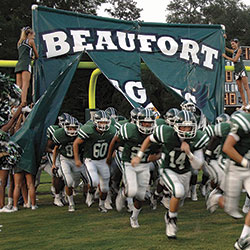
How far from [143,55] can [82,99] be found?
16793mm

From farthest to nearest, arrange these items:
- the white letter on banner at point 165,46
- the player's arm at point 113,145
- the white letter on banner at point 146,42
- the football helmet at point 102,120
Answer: the white letter on banner at point 165,46 < the white letter on banner at point 146,42 < the football helmet at point 102,120 < the player's arm at point 113,145

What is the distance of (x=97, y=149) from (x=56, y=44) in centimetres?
230

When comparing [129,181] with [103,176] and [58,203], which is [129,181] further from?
[58,203]

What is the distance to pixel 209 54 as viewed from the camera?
384 inches

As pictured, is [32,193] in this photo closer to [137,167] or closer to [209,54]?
[137,167]

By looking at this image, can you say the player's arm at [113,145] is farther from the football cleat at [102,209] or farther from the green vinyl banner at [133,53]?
the green vinyl banner at [133,53]

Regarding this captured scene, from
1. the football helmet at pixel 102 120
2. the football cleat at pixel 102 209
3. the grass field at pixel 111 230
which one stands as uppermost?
the football helmet at pixel 102 120

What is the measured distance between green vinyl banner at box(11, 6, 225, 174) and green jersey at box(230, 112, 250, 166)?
408 centimetres

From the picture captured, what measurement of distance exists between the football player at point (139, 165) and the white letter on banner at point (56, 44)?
2.56 meters

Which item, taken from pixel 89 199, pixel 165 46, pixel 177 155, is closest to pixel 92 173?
pixel 89 199

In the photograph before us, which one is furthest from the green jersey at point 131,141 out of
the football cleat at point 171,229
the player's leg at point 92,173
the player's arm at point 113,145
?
the football cleat at point 171,229

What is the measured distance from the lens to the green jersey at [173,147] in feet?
18.4

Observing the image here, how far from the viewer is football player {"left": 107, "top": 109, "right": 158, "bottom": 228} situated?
6.23m

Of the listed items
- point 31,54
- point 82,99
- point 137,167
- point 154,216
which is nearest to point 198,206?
point 154,216
